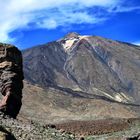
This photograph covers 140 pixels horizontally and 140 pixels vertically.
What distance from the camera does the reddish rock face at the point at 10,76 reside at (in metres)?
35.8

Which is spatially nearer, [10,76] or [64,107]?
[10,76]

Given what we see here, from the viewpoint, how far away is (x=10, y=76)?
118ft

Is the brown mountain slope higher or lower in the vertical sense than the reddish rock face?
lower

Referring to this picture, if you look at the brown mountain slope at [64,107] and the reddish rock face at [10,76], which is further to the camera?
the brown mountain slope at [64,107]

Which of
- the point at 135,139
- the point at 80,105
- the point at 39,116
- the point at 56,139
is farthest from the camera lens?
the point at 80,105

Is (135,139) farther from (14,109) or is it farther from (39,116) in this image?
(39,116)

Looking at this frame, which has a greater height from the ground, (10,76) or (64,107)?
(10,76)

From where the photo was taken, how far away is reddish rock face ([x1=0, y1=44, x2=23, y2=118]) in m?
35.8

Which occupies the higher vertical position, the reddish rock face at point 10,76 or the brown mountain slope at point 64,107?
the reddish rock face at point 10,76

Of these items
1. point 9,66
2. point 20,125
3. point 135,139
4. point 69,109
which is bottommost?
point 69,109

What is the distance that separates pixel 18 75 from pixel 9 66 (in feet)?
2.88

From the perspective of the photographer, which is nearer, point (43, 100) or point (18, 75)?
point (18, 75)

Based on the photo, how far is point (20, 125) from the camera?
2891cm

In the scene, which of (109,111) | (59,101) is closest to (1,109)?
(109,111)
